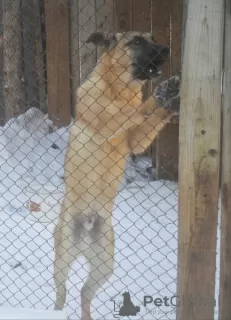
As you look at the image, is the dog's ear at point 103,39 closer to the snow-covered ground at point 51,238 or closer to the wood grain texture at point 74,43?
the snow-covered ground at point 51,238

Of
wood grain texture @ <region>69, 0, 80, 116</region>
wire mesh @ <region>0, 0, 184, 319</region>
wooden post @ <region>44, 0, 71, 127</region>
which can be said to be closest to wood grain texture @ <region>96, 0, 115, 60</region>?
wire mesh @ <region>0, 0, 184, 319</region>

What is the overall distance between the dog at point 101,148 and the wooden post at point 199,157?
3.43 ft

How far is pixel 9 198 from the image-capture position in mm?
5648

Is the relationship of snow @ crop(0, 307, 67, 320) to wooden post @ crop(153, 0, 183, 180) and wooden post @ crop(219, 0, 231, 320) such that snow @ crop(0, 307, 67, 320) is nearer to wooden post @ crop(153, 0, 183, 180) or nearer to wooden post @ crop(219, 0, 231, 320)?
wooden post @ crop(219, 0, 231, 320)

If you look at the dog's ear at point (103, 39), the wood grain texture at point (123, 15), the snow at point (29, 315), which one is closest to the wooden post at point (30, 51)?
the wood grain texture at point (123, 15)

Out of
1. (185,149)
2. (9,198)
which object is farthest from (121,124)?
(9,198)

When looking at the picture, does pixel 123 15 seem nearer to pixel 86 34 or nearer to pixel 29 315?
pixel 86 34

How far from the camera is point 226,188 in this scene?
2.56m

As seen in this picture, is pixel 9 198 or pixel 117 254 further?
pixel 9 198

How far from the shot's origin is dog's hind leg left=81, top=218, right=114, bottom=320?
12.0 ft

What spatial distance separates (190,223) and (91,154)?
1.34 meters

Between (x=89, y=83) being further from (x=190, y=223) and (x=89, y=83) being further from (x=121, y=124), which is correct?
(x=190, y=223)

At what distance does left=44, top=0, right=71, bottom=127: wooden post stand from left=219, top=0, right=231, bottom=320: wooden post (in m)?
4.17

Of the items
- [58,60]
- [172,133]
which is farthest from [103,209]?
[58,60]
